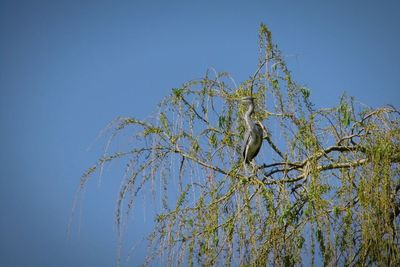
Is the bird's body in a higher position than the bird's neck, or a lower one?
lower

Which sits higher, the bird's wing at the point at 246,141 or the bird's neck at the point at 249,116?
the bird's neck at the point at 249,116

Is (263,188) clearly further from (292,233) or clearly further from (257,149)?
(257,149)

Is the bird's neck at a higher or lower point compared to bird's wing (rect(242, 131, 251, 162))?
higher

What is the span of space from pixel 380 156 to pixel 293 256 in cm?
70

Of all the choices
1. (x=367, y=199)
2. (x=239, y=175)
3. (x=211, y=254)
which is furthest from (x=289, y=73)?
(x=211, y=254)

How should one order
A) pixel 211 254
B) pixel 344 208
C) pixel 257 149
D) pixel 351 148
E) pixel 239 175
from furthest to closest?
pixel 257 149, pixel 351 148, pixel 239 175, pixel 344 208, pixel 211 254

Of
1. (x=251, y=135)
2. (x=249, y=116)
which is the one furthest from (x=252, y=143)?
(x=249, y=116)

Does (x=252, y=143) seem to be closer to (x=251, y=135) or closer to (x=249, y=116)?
(x=251, y=135)

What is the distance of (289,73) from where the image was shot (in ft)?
11.8

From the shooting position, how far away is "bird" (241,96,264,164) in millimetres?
3646

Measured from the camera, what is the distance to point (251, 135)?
3.70 metres

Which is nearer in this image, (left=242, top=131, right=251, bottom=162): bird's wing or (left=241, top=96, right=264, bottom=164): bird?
(left=242, top=131, right=251, bottom=162): bird's wing

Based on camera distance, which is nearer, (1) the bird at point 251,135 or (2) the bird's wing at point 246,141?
(2) the bird's wing at point 246,141

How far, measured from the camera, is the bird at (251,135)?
3646 mm
